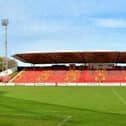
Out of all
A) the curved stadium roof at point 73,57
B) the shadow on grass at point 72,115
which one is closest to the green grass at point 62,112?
the shadow on grass at point 72,115

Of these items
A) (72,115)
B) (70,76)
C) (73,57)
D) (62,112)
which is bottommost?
(70,76)

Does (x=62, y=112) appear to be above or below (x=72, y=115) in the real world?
below

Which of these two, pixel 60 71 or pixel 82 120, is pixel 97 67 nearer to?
pixel 60 71

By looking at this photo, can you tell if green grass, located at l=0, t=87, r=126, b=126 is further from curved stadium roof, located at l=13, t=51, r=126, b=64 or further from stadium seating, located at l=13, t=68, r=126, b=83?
curved stadium roof, located at l=13, t=51, r=126, b=64

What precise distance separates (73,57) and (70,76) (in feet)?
16.0

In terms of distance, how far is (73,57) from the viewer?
297 ft

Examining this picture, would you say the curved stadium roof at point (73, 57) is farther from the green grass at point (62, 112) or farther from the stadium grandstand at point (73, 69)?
the green grass at point (62, 112)

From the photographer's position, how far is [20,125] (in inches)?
698

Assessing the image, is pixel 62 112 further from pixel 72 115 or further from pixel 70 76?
pixel 70 76

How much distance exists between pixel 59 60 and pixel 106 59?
31.0ft

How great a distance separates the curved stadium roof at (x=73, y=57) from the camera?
86500mm

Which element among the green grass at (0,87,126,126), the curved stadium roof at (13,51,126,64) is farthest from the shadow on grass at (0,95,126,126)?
the curved stadium roof at (13,51,126,64)

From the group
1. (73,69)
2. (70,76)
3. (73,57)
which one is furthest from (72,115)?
(73,69)

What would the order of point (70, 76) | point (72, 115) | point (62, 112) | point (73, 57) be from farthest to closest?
point (73, 57)
point (70, 76)
point (62, 112)
point (72, 115)
